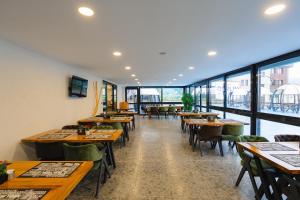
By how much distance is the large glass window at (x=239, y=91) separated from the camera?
18.1ft

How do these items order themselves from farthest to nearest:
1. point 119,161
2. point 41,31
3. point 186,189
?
point 119,161
point 186,189
point 41,31

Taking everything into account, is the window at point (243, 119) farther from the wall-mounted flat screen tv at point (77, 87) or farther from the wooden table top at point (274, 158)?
the wall-mounted flat screen tv at point (77, 87)

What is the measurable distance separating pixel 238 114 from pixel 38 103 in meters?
5.58

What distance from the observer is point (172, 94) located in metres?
14.5

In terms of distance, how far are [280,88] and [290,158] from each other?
9.98ft

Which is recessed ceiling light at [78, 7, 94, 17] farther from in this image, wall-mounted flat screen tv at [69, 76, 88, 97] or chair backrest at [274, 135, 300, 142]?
chair backrest at [274, 135, 300, 142]

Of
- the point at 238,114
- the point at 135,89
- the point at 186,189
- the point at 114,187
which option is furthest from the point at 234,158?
the point at 135,89

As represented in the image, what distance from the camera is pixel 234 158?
403 cm

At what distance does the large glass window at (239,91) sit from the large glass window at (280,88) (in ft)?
1.79

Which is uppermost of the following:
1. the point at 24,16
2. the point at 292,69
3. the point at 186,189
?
the point at 24,16

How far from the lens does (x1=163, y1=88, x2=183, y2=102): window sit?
14.4 metres

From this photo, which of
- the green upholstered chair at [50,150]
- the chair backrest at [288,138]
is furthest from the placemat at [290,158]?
the green upholstered chair at [50,150]

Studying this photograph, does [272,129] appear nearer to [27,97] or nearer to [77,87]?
[77,87]

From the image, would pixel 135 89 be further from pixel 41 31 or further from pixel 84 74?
pixel 41 31
